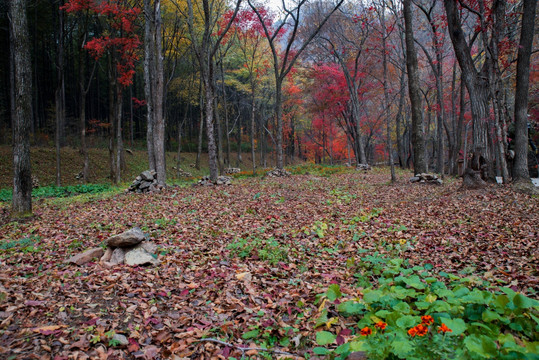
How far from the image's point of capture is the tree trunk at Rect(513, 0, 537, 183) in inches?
274

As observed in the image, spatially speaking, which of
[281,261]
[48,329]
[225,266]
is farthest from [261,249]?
[48,329]

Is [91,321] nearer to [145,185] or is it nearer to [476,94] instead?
[145,185]

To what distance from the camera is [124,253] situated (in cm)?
413

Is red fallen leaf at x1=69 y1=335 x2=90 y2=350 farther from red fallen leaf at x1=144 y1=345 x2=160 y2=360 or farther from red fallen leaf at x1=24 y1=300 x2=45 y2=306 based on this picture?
red fallen leaf at x1=24 y1=300 x2=45 y2=306

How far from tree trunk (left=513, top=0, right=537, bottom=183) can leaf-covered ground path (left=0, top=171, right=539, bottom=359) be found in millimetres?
695

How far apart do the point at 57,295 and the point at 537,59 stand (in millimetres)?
20460

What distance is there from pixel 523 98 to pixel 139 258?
28.9 ft

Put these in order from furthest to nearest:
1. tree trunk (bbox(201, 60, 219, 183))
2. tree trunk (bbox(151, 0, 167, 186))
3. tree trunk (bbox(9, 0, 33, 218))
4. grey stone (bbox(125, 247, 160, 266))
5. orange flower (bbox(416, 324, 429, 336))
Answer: tree trunk (bbox(201, 60, 219, 183))
tree trunk (bbox(151, 0, 167, 186))
tree trunk (bbox(9, 0, 33, 218))
grey stone (bbox(125, 247, 160, 266))
orange flower (bbox(416, 324, 429, 336))

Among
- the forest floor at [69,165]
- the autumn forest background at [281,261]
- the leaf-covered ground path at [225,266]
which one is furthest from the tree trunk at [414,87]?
the forest floor at [69,165]

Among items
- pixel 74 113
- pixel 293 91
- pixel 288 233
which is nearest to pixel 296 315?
pixel 288 233

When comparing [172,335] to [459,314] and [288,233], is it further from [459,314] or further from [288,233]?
[288,233]

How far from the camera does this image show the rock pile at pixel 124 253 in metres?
3.96

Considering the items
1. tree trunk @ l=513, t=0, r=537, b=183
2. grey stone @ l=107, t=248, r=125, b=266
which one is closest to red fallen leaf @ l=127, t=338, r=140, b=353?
grey stone @ l=107, t=248, r=125, b=266

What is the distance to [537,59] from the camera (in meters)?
14.7
